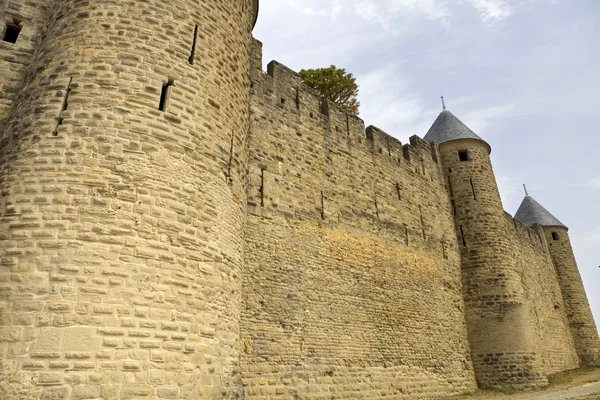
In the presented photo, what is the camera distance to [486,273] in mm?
13672

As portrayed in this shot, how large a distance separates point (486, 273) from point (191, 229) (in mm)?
11266

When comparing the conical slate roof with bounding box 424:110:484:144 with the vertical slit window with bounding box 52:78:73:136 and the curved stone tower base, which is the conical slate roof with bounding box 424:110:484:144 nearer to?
the curved stone tower base

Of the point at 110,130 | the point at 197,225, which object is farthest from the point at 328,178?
the point at 110,130

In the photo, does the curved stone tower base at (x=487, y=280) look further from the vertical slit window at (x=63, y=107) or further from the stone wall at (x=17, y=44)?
the stone wall at (x=17, y=44)

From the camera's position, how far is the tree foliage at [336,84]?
66.1 ft

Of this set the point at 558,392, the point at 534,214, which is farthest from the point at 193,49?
the point at 534,214

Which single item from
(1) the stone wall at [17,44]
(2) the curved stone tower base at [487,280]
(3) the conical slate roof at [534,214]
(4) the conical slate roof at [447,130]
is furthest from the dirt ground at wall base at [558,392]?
(1) the stone wall at [17,44]

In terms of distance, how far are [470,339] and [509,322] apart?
1.34 meters

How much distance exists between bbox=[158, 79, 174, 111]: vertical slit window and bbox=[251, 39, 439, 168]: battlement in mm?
3539

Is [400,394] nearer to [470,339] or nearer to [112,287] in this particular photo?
[470,339]

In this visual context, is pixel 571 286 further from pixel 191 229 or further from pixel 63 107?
pixel 63 107

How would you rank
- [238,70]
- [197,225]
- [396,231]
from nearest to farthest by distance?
[197,225]
[238,70]
[396,231]

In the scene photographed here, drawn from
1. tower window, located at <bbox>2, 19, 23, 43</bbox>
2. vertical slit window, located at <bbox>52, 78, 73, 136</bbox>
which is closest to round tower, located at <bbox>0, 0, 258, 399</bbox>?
vertical slit window, located at <bbox>52, 78, 73, 136</bbox>

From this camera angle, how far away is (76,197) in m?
4.82
